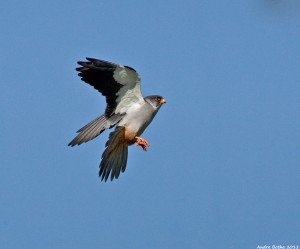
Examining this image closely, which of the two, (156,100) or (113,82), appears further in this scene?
(156,100)

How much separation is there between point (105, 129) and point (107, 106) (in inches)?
16.0

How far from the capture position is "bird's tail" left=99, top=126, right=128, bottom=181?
2517 centimetres

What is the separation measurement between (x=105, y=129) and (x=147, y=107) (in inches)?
32.7

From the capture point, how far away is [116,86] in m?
25.4

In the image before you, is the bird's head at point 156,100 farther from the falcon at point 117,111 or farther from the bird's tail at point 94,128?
the bird's tail at point 94,128

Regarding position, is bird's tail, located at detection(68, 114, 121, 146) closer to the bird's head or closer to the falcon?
the falcon

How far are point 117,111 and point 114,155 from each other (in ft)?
2.54

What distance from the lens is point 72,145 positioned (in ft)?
83.7

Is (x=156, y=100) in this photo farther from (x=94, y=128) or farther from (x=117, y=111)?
(x=94, y=128)

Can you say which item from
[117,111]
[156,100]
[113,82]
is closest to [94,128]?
[117,111]

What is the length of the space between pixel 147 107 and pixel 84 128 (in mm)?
1213

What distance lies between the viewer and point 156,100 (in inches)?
1003

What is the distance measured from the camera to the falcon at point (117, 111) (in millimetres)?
25109

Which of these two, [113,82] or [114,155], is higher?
[113,82]
